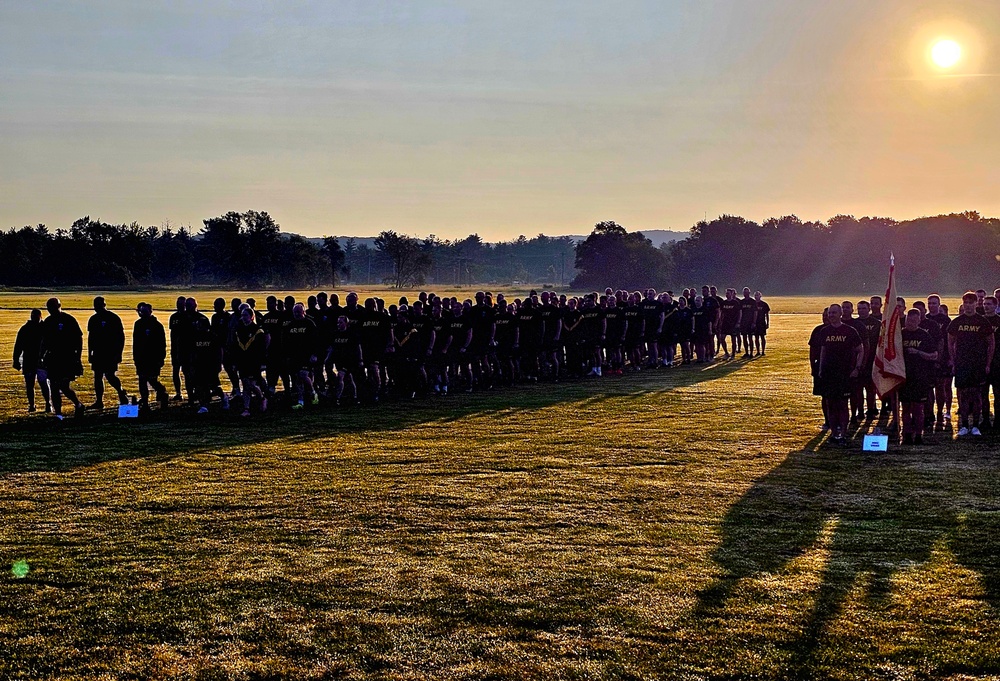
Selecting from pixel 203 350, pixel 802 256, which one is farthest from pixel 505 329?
pixel 802 256

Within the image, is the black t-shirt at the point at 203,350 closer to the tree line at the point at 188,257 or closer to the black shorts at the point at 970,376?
the black shorts at the point at 970,376

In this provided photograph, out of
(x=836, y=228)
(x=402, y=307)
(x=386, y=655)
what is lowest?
(x=386, y=655)

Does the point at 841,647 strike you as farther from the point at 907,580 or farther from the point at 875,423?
the point at 875,423

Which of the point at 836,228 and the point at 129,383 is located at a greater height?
the point at 836,228

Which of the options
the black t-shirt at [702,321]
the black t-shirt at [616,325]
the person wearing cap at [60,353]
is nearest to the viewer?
the person wearing cap at [60,353]

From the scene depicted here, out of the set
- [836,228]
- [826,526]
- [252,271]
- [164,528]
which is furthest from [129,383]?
[836,228]

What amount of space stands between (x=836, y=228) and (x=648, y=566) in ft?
410

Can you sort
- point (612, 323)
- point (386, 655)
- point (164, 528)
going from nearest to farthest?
point (386, 655)
point (164, 528)
point (612, 323)

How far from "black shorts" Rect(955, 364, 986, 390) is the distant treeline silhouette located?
101420 millimetres

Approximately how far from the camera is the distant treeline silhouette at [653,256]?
11369 centimetres

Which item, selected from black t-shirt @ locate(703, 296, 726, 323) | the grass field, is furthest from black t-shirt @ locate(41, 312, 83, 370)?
black t-shirt @ locate(703, 296, 726, 323)

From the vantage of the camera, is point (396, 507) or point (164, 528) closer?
point (164, 528)

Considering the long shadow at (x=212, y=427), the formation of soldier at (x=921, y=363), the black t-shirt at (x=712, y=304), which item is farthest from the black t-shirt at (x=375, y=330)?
the black t-shirt at (x=712, y=304)

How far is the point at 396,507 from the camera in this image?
34.2ft
